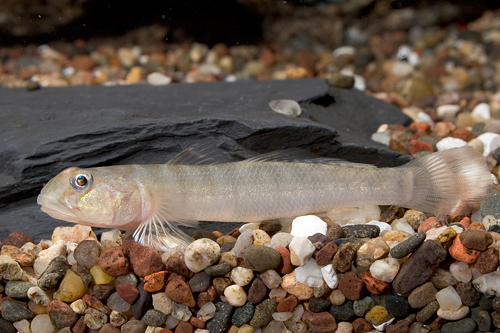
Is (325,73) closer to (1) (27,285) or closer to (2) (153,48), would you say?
(2) (153,48)

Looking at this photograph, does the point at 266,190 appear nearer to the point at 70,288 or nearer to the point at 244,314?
the point at 244,314

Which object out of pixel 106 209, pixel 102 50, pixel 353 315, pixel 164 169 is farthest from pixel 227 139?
pixel 102 50

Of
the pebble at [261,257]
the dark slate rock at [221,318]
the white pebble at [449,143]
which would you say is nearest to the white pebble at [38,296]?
the dark slate rock at [221,318]

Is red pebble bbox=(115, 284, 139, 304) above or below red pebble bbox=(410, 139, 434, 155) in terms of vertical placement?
below

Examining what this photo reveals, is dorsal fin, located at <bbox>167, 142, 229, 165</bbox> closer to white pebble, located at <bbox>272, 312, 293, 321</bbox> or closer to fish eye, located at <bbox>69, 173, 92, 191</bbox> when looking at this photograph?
fish eye, located at <bbox>69, 173, 92, 191</bbox>

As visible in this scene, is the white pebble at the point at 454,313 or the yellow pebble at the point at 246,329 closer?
the white pebble at the point at 454,313

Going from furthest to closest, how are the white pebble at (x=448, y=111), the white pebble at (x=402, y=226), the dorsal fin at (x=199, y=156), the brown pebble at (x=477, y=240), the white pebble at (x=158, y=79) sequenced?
the white pebble at (x=158, y=79), the white pebble at (x=448, y=111), the dorsal fin at (x=199, y=156), the white pebble at (x=402, y=226), the brown pebble at (x=477, y=240)

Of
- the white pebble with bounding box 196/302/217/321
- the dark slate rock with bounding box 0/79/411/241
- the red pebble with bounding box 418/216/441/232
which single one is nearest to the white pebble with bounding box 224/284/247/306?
the white pebble with bounding box 196/302/217/321

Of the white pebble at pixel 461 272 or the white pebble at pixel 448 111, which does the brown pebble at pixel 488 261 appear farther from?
the white pebble at pixel 448 111
